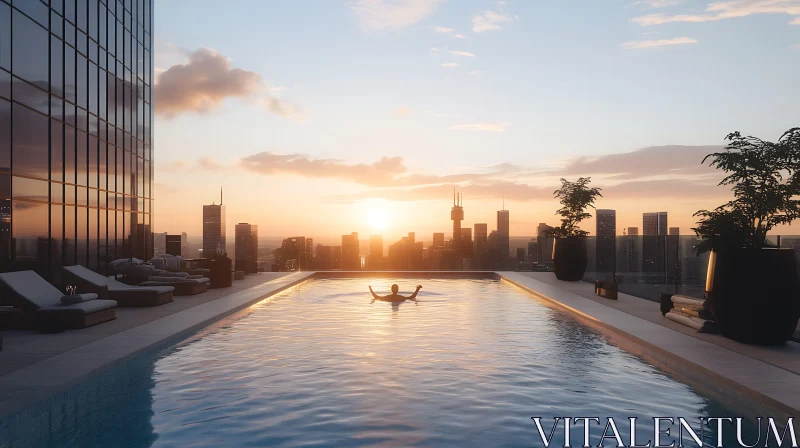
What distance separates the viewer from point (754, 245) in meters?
8.98

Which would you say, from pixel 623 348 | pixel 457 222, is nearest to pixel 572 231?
pixel 623 348

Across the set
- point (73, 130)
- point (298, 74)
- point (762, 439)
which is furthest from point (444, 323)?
point (73, 130)

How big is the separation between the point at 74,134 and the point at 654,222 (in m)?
18.2

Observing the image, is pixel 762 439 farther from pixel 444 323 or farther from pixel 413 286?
pixel 413 286

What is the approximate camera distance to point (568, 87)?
19219mm

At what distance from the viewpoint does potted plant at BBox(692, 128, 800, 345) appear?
795 centimetres

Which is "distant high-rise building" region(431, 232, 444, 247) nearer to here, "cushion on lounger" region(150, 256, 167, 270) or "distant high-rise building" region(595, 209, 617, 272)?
"distant high-rise building" region(595, 209, 617, 272)

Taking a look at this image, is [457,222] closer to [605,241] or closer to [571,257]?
[571,257]

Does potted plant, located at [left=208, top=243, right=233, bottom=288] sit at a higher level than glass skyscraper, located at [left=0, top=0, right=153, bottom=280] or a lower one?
lower

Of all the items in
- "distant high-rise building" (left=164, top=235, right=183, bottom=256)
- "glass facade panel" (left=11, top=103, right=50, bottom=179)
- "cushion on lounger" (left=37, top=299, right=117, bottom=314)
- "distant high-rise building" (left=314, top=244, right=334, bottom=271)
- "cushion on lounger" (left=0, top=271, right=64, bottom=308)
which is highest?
"glass facade panel" (left=11, top=103, right=50, bottom=179)

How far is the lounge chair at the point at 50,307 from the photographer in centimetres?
960

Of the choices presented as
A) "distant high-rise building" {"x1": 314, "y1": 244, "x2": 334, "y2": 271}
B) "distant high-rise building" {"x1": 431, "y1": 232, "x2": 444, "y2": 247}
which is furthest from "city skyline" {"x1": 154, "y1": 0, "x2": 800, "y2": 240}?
"distant high-rise building" {"x1": 431, "y1": 232, "x2": 444, "y2": 247}

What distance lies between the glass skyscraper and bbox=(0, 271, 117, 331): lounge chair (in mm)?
2785

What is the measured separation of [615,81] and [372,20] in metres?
7.54
